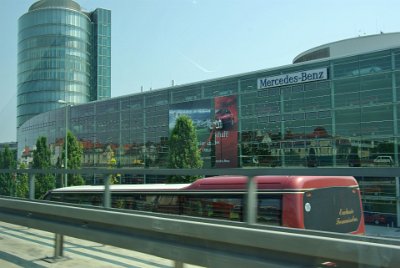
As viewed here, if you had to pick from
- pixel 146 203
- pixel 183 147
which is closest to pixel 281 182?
pixel 146 203

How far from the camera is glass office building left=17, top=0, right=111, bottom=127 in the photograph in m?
113

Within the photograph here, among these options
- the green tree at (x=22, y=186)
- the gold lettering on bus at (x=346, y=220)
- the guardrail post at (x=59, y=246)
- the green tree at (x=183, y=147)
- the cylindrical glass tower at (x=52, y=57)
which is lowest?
the guardrail post at (x=59, y=246)

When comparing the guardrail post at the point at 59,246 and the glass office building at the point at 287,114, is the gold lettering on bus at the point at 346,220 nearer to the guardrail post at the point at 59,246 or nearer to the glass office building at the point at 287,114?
the guardrail post at the point at 59,246

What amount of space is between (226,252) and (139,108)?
207 feet

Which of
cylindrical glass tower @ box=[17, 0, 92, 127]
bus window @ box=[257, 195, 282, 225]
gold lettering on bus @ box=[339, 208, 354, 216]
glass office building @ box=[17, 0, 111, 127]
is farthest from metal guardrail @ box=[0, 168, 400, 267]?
glass office building @ box=[17, 0, 111, 127]

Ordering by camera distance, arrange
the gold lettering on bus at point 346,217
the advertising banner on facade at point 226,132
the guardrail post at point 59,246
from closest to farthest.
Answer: the guardrail post at point 59,246, the gold lettering on bus at point 346,217, the advertising banner on facade at point 226,132

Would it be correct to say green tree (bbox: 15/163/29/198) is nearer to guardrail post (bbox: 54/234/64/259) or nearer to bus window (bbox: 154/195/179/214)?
guardrail post (bbox: 54/234/64/259)

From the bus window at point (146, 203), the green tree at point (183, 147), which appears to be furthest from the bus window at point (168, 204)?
the green tree at point (183, 147)

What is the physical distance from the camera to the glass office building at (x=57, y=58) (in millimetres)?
112625

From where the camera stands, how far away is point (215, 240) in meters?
3.82

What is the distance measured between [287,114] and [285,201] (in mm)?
42776

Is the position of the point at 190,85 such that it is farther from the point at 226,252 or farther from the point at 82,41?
the point at 82,41

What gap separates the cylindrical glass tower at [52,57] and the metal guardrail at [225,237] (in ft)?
361

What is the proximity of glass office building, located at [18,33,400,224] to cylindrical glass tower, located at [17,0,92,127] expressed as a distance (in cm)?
4744
